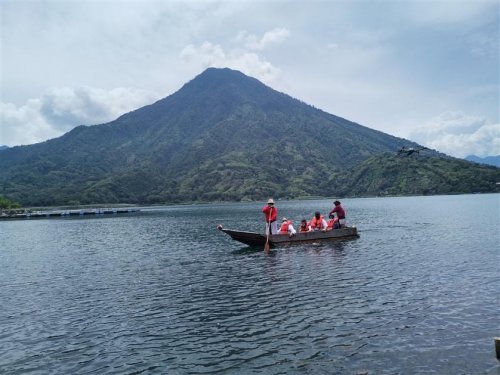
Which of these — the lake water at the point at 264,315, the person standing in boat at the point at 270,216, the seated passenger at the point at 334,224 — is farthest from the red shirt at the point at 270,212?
the seated passenger at the point at 334,224

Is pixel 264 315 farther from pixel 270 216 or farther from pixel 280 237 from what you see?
pixel 280 237

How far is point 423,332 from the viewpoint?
15.0 metres

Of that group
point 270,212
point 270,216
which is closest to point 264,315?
point 270,212

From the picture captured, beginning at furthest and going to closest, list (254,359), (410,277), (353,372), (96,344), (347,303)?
(410,277)
(347,303)
(96,344)
(254,359)
(353,372)

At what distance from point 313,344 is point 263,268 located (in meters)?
14.7

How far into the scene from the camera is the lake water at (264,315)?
43.6 feet

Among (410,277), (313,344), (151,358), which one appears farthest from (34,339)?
(410,277)

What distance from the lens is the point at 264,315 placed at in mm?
17922

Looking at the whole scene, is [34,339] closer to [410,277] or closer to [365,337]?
[365,337]

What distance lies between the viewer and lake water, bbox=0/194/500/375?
13.3 meters

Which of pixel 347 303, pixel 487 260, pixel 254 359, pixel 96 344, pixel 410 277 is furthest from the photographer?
pixel 487 260

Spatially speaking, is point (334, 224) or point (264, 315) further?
point (334, 224)

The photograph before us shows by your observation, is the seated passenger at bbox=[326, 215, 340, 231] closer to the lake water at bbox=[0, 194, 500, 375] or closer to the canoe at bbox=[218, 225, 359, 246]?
the canoe at bbox=[218, 225, 359, 246]

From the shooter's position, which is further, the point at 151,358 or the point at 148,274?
the point at 148,274
